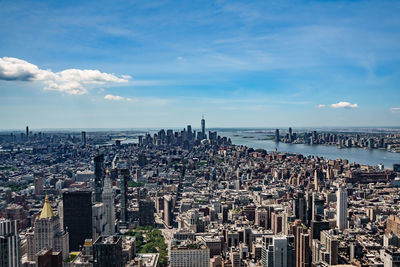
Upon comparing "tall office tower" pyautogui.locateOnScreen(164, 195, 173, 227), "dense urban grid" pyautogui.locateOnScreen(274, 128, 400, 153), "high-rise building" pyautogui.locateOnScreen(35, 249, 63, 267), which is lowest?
"tall office tower" pyautogui.locateOnScreen(164, 195, 173, 227)

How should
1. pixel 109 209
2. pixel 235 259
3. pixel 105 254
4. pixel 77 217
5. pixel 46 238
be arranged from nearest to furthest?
1. pixel 105 254
2. pixel 235 259
3. pixel 46 238
4. pixel 77 217
5. pixel 109 209

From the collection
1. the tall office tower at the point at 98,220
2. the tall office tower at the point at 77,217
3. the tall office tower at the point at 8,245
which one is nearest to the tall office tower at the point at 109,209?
the tall office tower at the point at 98,220

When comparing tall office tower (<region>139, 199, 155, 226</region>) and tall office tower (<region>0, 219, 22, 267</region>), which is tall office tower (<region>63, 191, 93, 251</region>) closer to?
tall office tower (<region>139, 199, 155, 226</region>)

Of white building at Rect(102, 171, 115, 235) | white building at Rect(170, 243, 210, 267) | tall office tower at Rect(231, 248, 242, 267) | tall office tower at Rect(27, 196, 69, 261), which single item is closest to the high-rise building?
tall office tower at Rect(27, 196, 69, 261)

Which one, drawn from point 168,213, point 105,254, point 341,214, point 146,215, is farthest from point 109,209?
point 341,214

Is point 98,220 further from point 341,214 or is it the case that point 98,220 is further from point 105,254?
point 341,214

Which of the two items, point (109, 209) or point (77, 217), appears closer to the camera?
point (77, 217)

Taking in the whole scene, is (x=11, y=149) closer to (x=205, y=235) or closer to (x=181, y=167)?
(x=181, y=167)
